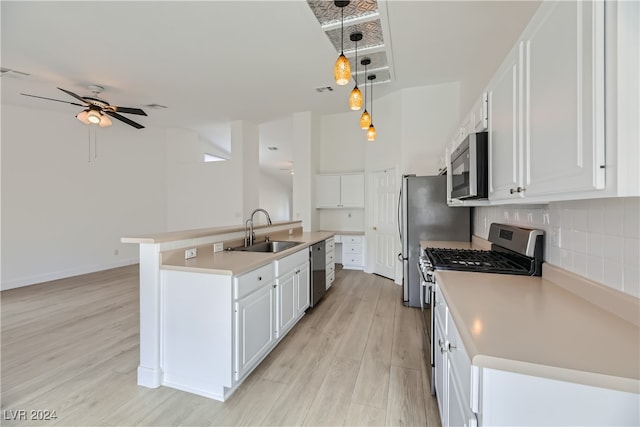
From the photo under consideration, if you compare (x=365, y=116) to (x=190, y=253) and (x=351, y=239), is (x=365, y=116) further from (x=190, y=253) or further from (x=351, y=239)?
(x=351, y=239)

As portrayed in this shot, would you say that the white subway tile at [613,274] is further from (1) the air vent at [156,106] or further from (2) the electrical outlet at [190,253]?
(1) the air vent at [156,106]

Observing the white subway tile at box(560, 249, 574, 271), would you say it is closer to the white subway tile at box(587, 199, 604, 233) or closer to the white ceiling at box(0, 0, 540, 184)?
the white subway tile at box(587, 199, 604, 233)

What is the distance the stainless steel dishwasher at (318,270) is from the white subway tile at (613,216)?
101 inches

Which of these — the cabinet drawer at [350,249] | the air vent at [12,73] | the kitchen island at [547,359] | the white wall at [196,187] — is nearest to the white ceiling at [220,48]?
the air vent at [12,73]

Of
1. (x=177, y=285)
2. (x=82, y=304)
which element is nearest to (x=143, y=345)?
(x=177, y=285)

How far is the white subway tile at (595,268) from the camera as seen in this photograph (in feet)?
3.72

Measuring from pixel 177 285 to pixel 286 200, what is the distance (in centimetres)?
1027

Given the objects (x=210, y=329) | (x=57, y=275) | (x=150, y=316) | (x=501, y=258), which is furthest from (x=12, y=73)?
(x=501, y=258)

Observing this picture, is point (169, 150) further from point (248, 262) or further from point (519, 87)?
point (519, 87)

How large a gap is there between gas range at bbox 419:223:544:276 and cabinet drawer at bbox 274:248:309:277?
3.99 feet

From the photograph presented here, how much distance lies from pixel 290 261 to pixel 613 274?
219cm

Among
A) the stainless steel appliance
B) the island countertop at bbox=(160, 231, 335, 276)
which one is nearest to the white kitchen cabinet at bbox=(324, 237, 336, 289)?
the island countertop at bbox=(160, 231, 335, 276)

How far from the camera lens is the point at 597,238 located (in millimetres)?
1160

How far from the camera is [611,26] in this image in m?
0.75
